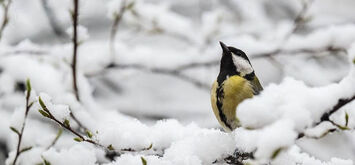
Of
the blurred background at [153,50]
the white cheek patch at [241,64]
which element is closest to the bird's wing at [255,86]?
the white cheek patch at [241,64]

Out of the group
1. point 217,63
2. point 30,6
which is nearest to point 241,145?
point 217,63

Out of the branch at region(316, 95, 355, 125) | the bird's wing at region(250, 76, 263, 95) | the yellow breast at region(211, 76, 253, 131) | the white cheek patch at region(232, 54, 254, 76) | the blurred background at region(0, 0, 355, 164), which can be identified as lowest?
the branch at region(316, 95, 355, 125)

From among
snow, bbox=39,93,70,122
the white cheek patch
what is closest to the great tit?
the white cheek patch

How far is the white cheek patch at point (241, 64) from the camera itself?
2336 millimetres

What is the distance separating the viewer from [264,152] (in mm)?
914

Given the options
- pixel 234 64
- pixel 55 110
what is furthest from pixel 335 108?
pixel 234 64

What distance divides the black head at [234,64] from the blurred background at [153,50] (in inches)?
18.2

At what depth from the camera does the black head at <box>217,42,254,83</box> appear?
2290 millimetres

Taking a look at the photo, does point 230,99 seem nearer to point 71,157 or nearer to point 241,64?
point 241,64

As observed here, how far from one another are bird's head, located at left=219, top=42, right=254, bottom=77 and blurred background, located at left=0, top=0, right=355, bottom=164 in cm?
46

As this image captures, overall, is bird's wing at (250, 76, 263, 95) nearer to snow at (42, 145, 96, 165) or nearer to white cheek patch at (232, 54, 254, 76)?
white cheek patch at (232, 54, 254, 76)

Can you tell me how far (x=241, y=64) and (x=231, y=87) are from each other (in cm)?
37

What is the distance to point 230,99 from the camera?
1975 mm

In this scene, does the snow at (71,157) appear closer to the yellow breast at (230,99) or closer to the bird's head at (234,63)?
the yellow breast at (230,99)
